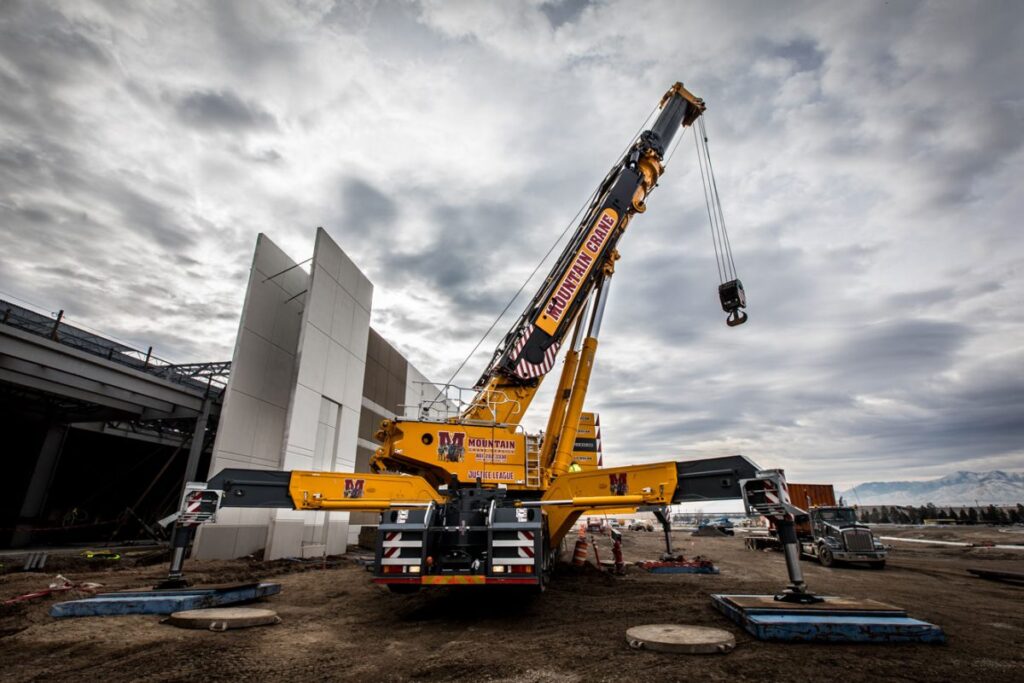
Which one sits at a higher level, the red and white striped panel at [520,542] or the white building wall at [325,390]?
the white building wall at [325,390]

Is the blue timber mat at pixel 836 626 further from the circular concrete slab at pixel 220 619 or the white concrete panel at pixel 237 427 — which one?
the white concrete panel at pixel 237 427

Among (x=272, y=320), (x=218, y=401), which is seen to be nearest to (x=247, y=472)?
(x=272, y=320)

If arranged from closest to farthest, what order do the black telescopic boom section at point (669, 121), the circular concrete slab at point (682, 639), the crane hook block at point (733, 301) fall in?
the circular concrete slab at point (682, 639) < the crane hook block at point (733, 301) < the black telescopic boom section at point (669, 121)

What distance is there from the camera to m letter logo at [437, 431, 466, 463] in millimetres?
9984

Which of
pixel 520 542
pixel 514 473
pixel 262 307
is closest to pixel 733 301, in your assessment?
pixel 514 473

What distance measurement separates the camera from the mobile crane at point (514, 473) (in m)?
6.88

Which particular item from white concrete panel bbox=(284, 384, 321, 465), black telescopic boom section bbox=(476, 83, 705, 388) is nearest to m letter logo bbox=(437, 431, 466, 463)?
black telescopic boom section bbox=(476, 83, 705, 388)

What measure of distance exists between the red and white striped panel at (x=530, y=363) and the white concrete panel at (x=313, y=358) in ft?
32.2

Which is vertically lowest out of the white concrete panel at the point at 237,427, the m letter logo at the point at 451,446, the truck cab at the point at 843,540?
the truck cab at the point at 843,540

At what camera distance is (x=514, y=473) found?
10164 millimetres

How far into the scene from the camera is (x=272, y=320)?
747 inches

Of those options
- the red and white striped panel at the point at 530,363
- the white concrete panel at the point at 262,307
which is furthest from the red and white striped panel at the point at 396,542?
the white concrete panel at the point at 262,307

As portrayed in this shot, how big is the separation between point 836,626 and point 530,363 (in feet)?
24.2

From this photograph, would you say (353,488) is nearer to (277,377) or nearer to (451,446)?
(451,446)
